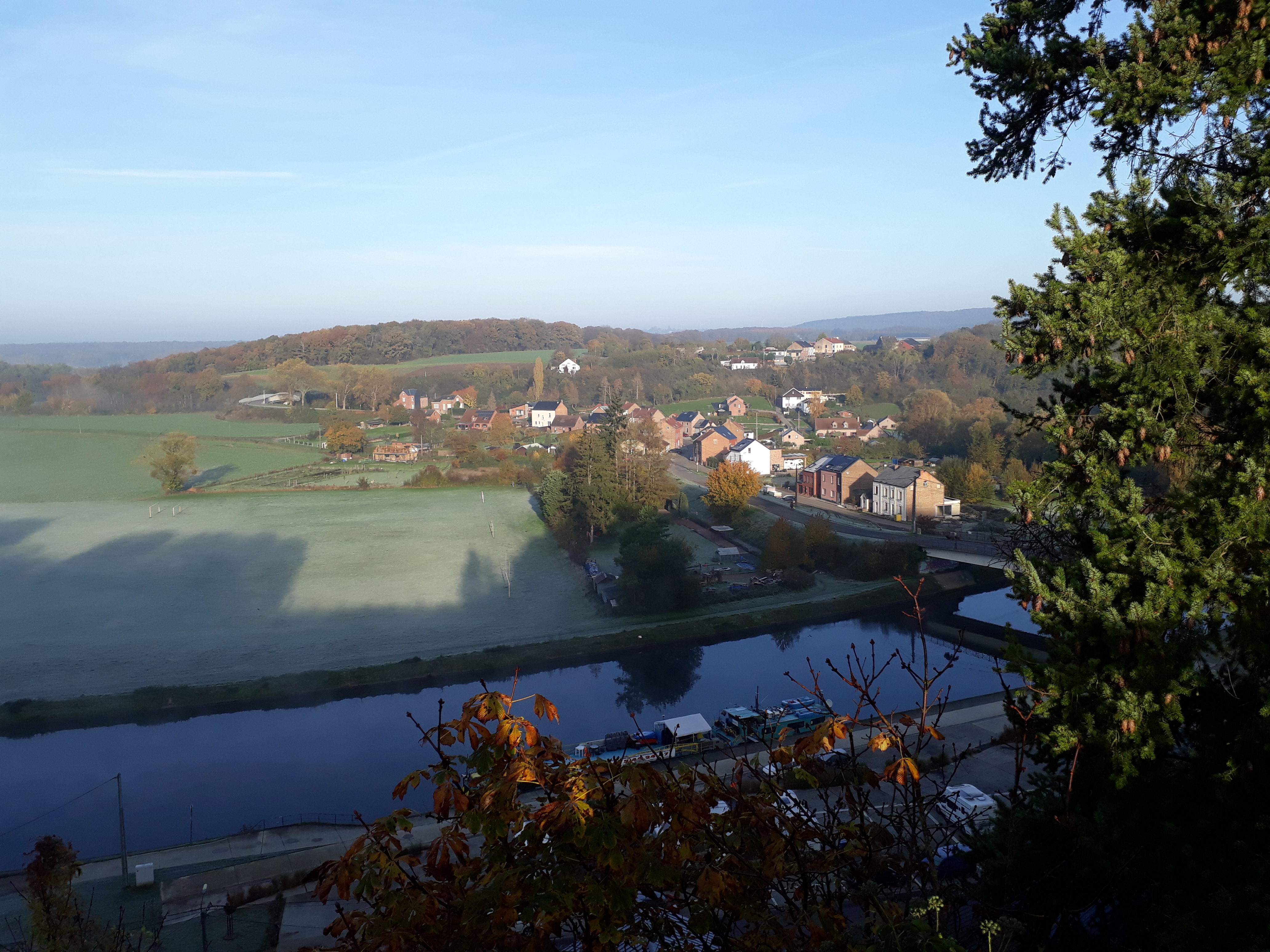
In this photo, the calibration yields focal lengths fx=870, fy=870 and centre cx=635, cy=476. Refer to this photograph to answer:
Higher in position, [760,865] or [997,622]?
[760,865]

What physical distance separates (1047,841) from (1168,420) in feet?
2.71

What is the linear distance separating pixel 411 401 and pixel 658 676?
17.2m

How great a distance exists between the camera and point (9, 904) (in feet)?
12.8

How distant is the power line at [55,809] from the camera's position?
4.92 m

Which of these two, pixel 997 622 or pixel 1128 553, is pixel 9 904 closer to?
pixel 1128 553

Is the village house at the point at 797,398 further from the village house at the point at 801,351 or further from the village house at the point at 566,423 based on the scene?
the village house at the point at 566,423

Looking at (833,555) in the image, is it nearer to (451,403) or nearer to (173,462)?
(173,462)

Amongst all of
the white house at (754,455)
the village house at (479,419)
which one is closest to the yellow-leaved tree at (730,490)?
the white house at (754,455)

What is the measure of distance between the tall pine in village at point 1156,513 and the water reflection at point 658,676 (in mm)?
4928

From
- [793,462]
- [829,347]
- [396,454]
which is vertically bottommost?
[793,462]

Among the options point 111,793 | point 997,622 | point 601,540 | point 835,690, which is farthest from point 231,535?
point 997,622

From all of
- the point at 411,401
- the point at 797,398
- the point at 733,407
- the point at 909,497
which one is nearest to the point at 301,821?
the point at 909,497

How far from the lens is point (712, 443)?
667 inches

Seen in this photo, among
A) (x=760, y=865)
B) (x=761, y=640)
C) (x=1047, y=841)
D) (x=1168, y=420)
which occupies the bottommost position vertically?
(x=761, y=640)
